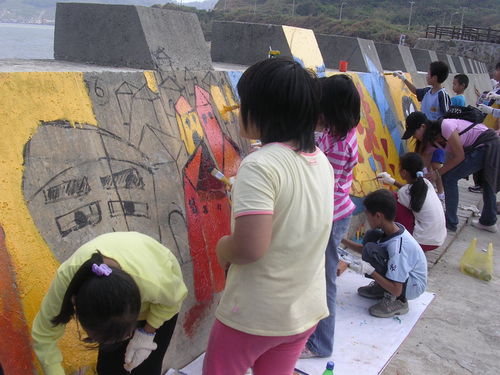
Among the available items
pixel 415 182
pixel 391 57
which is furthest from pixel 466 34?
pixel 415 182

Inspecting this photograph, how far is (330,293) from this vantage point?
312 centimetres

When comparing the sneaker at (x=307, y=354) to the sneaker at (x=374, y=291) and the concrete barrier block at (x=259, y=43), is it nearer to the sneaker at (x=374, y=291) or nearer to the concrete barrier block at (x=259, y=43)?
the sneaker at (x=374, y=291)

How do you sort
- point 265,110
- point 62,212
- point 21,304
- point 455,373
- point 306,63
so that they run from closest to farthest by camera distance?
point 265,110 → point 21,304 → point 62,212 → point 455,373 → point 306,63

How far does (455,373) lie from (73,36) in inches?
152

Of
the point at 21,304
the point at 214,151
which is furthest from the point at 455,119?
the point at 21,304

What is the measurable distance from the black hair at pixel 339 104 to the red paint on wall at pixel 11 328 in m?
1.79

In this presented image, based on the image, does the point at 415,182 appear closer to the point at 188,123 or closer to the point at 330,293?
the point at 330,293

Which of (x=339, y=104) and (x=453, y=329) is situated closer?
(x=339, y=104)

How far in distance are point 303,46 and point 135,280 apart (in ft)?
14.8

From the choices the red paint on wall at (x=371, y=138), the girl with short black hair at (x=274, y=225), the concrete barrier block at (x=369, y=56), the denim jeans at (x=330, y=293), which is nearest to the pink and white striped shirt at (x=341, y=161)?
the denim jeans at (x=330, y=293)

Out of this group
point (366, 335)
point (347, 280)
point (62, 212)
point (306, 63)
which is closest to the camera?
point (62, 212)

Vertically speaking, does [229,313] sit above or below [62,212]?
below

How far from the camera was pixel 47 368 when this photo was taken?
1.98m

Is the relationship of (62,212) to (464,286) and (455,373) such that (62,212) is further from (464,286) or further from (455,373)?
(464,286)
